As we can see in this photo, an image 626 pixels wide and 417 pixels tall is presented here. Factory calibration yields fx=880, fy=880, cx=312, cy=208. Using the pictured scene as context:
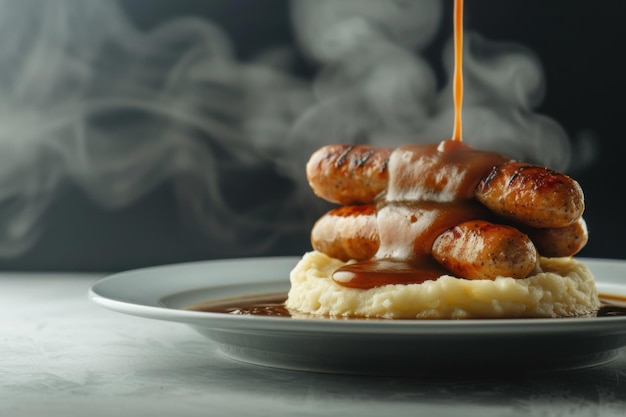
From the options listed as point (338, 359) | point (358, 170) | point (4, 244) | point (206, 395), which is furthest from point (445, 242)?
point (4, 244)

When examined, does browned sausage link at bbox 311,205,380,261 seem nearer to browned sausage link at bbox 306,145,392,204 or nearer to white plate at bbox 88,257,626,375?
browned sausage link at bbox 306,145,392,204

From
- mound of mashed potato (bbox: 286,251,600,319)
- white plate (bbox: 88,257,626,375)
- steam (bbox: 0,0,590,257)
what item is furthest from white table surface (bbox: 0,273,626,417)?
steam (bbox: 0,0,590,257)

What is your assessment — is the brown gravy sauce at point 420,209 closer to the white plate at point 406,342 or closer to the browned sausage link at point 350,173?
the browned sausage link at point 350,173

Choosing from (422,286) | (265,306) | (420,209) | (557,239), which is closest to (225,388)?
(422,286)

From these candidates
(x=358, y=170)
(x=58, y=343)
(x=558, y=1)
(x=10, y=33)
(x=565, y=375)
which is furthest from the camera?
(x=10, y=33)

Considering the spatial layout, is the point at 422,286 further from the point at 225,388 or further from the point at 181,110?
the point at 181,110

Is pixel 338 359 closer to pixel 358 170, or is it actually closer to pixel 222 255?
pixel 358 170
